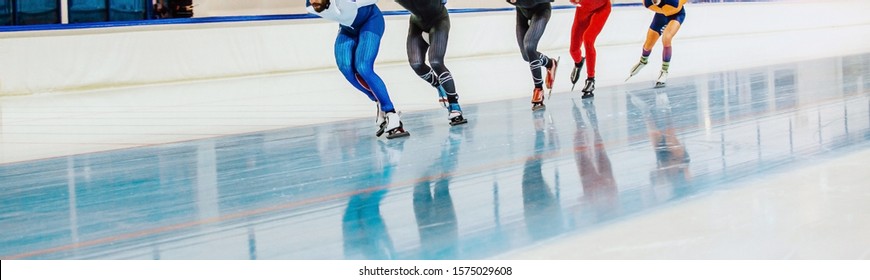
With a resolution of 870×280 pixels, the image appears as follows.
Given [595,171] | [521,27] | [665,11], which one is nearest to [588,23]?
[521,27]

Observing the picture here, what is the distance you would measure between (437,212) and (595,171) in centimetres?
118

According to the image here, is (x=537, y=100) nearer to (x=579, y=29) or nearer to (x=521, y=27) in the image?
(x=521, y=27)

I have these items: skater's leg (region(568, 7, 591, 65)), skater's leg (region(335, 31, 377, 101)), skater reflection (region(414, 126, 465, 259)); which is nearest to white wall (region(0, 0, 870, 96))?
skater's leg (region(568, 7, 591, 65))

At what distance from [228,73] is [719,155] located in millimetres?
9790

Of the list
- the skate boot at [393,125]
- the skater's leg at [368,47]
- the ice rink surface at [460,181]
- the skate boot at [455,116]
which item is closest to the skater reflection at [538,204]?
the ice rink surface at [460,181]

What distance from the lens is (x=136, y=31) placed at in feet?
42.4

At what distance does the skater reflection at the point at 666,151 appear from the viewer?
4504 millimetres

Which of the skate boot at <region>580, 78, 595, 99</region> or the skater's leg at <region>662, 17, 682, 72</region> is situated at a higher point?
the skater's leg at <region>662, 17, 682, 72</region>

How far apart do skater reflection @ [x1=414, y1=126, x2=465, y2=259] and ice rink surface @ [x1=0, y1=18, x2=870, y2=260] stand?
2 cm

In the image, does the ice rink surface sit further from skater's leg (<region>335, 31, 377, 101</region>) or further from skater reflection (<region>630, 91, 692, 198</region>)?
skater's leg (<region>335, 31, 377, 101</region>)

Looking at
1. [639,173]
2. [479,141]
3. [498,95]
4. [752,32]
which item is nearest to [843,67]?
[498,95]

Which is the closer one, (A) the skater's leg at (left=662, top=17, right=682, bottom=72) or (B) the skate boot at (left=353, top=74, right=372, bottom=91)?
(B) the skate boot at (left=353, top=74, right=372, bottom=91)

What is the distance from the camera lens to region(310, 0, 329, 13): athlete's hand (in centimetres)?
627

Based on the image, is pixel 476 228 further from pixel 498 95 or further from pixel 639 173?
pixel 498 95
